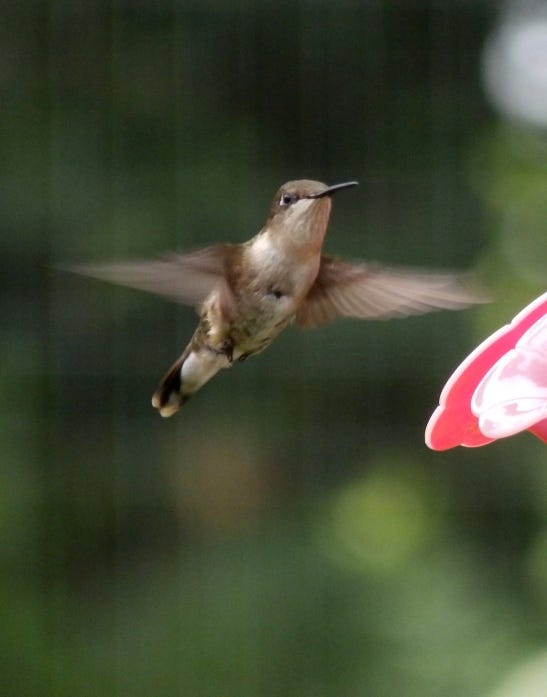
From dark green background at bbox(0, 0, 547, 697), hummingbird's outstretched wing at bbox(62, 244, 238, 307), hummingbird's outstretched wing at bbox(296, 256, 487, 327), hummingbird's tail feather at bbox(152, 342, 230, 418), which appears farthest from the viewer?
dark green background at bbox(0, 0, 547, 697)

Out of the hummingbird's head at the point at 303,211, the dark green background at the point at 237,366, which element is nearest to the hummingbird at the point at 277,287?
the hummingbird's head at the point at 303,211

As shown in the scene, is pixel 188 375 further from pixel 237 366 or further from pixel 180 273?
pixel 237 366

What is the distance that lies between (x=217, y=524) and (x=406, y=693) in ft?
2.91

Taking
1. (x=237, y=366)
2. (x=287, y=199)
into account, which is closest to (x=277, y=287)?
(x=287, y=199)

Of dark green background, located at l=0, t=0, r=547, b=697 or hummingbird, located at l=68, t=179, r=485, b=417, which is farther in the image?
dark green background, located at l=0, t=0, r=547, b=697

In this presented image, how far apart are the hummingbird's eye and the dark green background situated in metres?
1.72

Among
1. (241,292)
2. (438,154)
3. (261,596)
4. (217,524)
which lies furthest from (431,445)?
(438,154)

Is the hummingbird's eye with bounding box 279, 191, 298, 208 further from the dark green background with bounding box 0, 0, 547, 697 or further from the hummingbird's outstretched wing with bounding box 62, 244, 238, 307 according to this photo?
the dark green background with bounding box 0, 0, 547, 697

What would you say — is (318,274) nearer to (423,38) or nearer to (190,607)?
(190,607)

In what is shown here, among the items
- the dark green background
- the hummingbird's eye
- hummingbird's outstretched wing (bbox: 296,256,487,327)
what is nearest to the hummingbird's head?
the hummingbird's eye

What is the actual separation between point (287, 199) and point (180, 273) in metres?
0.18

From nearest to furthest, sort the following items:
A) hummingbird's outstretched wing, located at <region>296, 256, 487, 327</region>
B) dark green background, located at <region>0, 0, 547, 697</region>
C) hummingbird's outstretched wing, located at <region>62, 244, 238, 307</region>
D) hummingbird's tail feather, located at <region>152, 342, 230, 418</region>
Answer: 1. hummingbird's outstretched wing, located at <region>62, 244, 238, 307</region>
2. hummingbird's outstretched wing, located at <region>296, 256, 487, 327</region>
3. hummingbird's tail feather, located at <region>152, 342, 230, 418</region>
4. dark green background, located at <region>0, 0, 547, 697</region>

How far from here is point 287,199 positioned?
1756mm

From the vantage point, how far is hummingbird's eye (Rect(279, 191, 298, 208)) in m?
1.74
